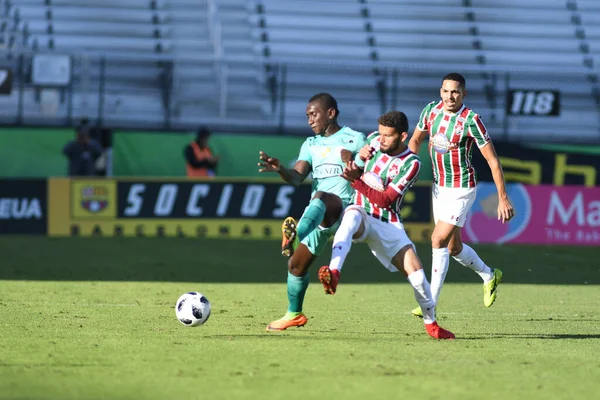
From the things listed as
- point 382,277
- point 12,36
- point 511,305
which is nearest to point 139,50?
point 12,36

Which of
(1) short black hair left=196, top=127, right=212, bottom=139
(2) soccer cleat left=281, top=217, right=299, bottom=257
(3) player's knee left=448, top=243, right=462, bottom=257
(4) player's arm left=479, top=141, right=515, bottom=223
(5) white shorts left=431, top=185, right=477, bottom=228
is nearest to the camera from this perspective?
(2) soccer cleat left=281, top=217, right=299, bottom=257

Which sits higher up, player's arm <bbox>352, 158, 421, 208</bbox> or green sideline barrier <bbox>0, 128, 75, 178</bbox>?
player's arm <bbox>352, 158, 421, 208</bbox>

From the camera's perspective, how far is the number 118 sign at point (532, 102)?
2152 cm

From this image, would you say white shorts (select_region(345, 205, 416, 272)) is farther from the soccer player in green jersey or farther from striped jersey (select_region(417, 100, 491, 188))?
striped jersey (select_region(417, 100, 491, 188))

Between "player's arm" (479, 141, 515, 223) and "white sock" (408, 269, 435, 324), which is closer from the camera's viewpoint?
"white sock" (408, 269, 435, 324)

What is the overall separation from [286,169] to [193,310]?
1.28m

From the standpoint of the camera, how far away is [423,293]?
832cm

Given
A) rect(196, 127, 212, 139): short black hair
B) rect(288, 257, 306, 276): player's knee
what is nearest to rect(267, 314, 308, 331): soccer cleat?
rect(288, 257, 306, 276): player's knee

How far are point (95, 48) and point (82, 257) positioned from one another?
877cm

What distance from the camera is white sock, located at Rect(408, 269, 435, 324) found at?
8273 millimetres

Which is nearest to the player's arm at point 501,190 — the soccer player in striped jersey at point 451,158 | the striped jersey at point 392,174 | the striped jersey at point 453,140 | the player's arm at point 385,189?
the soccer player in striped jersey at point 451,158

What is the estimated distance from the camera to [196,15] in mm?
25203

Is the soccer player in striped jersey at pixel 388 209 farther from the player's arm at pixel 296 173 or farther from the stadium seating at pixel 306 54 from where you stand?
the stadium seating at pixel 306 54

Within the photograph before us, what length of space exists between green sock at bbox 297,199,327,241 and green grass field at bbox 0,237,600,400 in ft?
2.52
